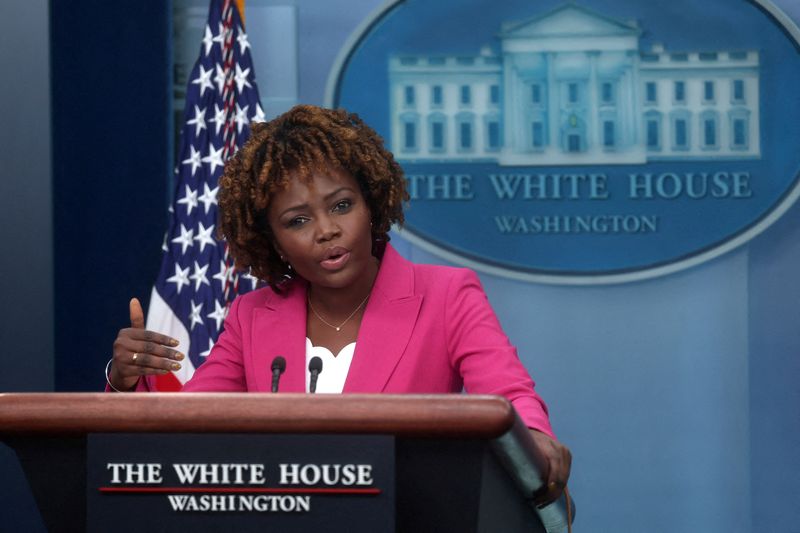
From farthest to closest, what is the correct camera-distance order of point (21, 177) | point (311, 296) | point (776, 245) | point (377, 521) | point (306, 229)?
point (776, 245)
point (21, 177)
point (311, 296)
point (306, 229)
point (377, 521)

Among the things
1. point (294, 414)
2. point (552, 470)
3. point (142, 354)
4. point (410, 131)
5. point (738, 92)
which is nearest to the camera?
point (294, 414)

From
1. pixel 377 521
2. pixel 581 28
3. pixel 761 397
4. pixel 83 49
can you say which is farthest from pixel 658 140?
pixel 377 521

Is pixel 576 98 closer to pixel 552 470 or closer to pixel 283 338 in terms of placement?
pixel 283 338

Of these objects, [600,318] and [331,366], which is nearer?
[331,366]

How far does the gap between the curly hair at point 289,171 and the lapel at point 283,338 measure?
0.21 ft

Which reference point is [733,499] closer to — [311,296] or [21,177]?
[311,296]

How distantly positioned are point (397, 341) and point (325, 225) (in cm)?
22

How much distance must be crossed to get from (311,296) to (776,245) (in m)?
1.92

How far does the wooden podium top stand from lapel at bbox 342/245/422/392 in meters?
0.59

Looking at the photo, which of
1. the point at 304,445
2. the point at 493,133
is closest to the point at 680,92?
the point at 493,133

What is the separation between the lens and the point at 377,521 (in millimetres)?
1097

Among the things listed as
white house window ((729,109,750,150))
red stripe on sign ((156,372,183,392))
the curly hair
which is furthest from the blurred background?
the curly hair

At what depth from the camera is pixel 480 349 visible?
5.65ft

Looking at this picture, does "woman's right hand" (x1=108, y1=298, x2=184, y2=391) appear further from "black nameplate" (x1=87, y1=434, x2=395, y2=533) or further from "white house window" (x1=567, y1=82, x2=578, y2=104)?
"white house window" (x1=567, y1=82, x2=578, y2=104)
